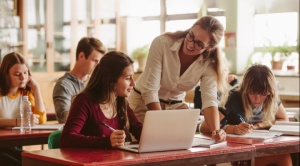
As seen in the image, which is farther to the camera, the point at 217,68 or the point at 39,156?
the point at 217,68

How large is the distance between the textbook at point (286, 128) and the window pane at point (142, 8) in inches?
188

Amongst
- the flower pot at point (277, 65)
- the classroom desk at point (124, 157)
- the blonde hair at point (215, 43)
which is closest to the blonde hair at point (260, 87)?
the blonde hair at point (215, 43)

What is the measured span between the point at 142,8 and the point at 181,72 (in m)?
5.12

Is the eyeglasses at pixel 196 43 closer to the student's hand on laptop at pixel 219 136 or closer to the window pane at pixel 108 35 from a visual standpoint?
the student's hand on laptop at pixel 219 136

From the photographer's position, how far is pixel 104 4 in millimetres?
7879

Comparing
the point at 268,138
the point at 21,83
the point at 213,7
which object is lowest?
the point at 268,138

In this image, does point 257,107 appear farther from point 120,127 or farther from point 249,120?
point 120,127

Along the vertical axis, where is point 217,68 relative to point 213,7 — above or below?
below

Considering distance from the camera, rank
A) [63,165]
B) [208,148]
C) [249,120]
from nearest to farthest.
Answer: [63,165], [208,148], [249,120]

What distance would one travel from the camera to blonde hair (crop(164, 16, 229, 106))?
3107 mm

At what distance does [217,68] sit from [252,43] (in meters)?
4.08

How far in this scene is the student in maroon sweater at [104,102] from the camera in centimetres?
269

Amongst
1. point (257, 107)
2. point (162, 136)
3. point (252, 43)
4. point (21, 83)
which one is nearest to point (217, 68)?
point (257, 107)

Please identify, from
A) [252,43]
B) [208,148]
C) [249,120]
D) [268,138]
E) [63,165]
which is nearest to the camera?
[63,165]
